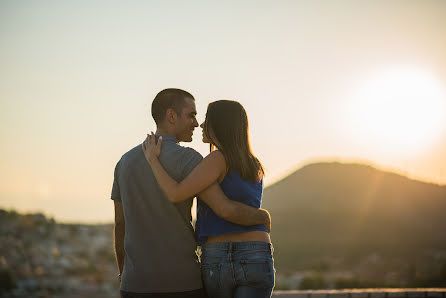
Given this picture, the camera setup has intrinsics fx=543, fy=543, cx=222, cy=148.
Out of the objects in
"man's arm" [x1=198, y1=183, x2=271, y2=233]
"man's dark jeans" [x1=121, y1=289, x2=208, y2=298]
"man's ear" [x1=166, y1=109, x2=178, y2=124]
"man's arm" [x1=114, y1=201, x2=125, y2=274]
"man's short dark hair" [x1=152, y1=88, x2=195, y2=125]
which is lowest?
"man's dark jeans" [x1=121, y1=289, x2=208, y2=298]

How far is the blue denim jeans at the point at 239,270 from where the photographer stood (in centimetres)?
269

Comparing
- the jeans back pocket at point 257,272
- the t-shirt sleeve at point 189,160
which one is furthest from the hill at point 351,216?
the t-shirt sleeve at point 189,160

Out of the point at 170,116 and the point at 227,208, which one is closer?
the point at 227,208

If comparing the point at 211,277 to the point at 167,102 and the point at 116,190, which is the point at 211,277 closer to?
the point at 116,190

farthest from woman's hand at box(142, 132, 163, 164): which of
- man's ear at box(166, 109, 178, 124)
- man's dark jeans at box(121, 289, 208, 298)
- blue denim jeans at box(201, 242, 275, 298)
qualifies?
man's dark jeans at box(121, 289, 208, 298)

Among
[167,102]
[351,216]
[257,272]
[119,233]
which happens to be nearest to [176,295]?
[257,272]

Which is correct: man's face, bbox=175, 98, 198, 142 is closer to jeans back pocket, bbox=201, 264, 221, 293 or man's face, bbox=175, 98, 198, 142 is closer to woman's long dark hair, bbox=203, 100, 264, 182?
woman's long dark hair, bbox=203, 100, 264, 182

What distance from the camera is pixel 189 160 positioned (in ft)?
9.24

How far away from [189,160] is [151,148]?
22cm

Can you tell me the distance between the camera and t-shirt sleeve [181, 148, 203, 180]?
2.80m

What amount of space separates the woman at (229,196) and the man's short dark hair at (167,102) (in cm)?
22

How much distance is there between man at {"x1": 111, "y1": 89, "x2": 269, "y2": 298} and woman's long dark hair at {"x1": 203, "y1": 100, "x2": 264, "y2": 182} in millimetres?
141

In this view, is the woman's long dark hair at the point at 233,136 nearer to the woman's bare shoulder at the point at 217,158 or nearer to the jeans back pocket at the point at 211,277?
the woman's bare shoulder at the point at 217,158

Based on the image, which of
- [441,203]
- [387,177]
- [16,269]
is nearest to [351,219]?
[387,177]
